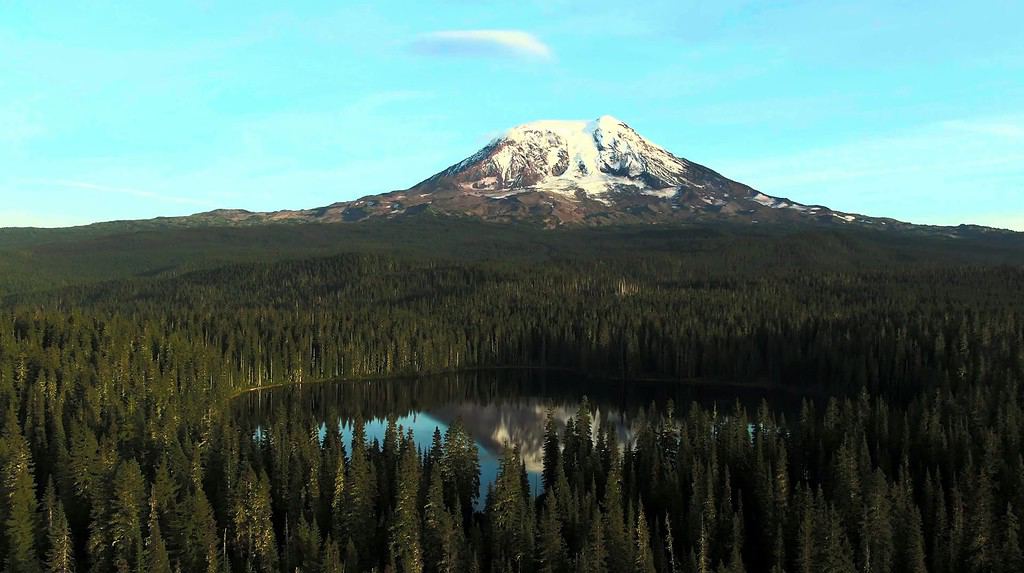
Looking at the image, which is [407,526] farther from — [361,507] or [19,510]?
[19,510]

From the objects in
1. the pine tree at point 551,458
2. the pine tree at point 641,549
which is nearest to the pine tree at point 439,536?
the pine tree at point 641,549

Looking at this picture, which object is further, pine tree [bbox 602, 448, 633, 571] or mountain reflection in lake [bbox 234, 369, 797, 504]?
mountain reflection in lake [bbox 234, 369, 797, 504]

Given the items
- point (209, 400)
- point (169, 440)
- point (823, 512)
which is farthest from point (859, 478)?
point (209, 400)

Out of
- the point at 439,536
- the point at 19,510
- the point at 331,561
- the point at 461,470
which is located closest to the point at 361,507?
the point at 439,536

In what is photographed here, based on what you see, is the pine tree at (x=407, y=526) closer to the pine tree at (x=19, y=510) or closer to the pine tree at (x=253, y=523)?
the pine tree at (x=253, y=523)

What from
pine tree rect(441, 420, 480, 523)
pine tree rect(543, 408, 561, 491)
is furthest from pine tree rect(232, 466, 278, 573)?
pine tree rect(543, 408, 561, 491)

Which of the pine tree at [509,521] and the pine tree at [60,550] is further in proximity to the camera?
the pine tree at [509,521]

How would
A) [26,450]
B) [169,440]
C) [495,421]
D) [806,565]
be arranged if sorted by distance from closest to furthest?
[806,565] → [26,450] → [169,440] → [495,421]

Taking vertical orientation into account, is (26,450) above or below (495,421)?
above

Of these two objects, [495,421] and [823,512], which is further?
[495,421]

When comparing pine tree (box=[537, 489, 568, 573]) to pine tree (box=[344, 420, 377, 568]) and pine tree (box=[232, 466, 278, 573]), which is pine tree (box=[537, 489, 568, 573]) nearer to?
pine tree (box=[344, 420, 377, 568])

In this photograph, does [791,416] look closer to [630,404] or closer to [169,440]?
[630,404]
